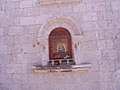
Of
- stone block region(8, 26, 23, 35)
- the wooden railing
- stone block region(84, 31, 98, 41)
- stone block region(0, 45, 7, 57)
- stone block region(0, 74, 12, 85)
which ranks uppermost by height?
stone block region(8, 26, 23, 35)

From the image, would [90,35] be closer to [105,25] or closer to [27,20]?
[105,25]

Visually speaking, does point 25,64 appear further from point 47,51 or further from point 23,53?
point 47,51

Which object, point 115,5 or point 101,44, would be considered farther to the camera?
point 115,5

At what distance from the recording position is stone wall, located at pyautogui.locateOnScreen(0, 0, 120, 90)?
5.09 m

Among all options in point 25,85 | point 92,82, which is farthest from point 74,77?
point 25,85

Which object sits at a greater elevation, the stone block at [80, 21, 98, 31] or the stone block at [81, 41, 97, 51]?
the stone block at [80, 21, 98, 31]

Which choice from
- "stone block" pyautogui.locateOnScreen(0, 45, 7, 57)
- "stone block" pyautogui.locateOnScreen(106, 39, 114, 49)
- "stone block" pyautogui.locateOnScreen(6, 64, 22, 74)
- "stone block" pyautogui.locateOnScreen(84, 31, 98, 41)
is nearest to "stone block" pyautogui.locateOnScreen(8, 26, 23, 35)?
"stone block" pyautogui.locateOnScreen(0, 45, 7, 57)

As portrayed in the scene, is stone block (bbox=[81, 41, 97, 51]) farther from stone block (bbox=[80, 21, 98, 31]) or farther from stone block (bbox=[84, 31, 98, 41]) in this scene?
stone block (bbox=[80, 21, 98, 31])

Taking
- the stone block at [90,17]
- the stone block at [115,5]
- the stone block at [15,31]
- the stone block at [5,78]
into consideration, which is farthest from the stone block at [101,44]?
the stone block at [5,78]

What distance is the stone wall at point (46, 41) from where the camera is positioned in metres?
5.09

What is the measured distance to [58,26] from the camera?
5.45 metres

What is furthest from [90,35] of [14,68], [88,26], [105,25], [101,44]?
[14,68]

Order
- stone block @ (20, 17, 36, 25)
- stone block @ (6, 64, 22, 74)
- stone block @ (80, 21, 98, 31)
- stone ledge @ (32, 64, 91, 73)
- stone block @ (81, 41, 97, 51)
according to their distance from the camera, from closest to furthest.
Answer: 1. stone ledge @ (32, 64, 91, 73)
2. stone block @ (81, 41, 97, 51)
3. stone block @ (80, 21, 98, 31)
4. stone block @ (6, 64, 22, 74)
5. stone block @ (20, 17, 36, 25)

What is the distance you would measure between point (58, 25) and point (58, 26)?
34mm
